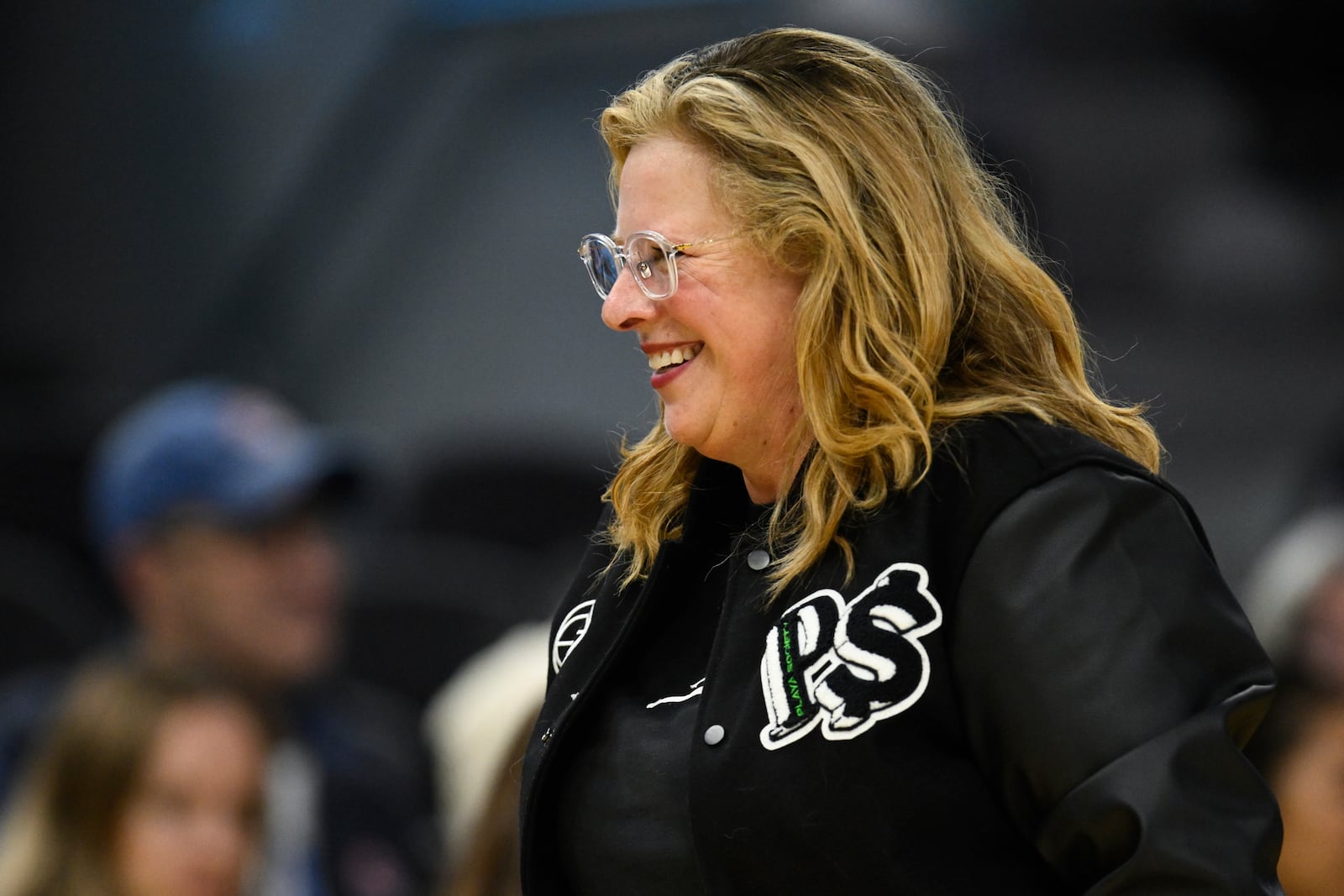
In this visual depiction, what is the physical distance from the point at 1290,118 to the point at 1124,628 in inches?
191

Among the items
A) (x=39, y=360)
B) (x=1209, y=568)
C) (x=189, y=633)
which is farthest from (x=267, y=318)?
(x=1209, y=568)

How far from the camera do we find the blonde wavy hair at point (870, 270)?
1443mm

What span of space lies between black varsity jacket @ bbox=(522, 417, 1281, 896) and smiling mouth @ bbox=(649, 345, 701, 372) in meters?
0.25

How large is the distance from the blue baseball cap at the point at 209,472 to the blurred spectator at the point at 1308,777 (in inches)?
95.7

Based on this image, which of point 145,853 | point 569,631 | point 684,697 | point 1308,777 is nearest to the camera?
point 684,697

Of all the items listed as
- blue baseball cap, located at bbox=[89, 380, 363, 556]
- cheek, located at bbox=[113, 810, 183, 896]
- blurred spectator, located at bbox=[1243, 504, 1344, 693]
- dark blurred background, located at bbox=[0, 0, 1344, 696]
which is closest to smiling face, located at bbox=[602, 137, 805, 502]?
blurred spectator, located at bbox=[1243, 504, 1344, 693]

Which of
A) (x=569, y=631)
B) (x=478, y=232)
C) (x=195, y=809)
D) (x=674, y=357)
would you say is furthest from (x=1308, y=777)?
(x=478, y=232)

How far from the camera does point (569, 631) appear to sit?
5.69 feet

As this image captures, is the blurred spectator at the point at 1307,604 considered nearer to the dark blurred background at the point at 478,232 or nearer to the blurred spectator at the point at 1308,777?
the blurred spectator at the point at 1308,777

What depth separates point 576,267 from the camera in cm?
635

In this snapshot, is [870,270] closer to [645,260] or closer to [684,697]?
[645,260]

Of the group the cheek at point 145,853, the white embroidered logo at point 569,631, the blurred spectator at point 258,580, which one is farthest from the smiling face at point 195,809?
the white embroidered logo at point 569,631

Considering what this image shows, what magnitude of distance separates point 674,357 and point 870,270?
0.69ft

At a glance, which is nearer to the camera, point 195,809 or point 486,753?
point 195,809
